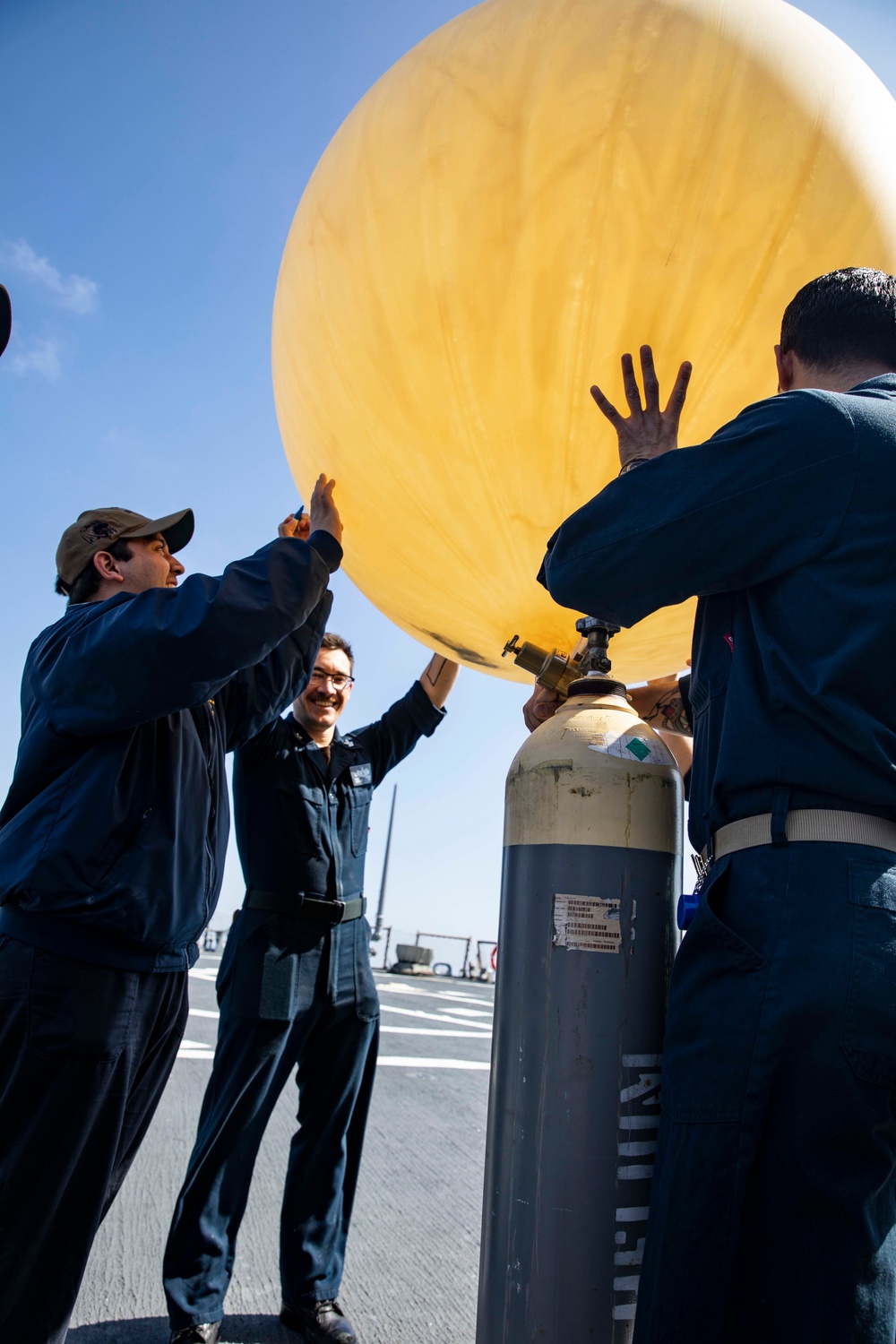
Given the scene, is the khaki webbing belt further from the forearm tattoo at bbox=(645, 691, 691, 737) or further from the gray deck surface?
the gray deck surface

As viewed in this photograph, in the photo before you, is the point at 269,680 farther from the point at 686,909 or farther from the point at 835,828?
the point at 835,828

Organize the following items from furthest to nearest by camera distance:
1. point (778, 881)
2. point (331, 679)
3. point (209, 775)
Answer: point (331, 679) → point (209, 775) → point (778, 881)

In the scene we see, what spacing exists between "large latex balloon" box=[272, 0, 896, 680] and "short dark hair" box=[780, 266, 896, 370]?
18 cm

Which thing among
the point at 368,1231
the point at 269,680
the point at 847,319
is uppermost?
the point at 847,319

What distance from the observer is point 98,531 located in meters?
1.92

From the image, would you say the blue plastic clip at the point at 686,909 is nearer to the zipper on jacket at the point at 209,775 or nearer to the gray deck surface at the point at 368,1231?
the zipper on jacket at the point at 209,775

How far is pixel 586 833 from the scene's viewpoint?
3.97 feet

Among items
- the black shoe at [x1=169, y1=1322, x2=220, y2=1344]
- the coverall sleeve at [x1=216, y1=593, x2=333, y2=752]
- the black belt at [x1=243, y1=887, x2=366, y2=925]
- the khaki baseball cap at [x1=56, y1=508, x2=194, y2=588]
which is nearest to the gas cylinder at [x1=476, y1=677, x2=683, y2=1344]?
the coverall sleeve at [x1=216, y1=593, x2=333, y2=752]

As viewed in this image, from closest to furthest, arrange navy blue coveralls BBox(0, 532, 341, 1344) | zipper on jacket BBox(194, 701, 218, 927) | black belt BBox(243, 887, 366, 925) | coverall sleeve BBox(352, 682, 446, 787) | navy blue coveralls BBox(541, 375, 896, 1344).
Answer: navy blue coveralls BBox(541, 375, 896, 1344)
navy blue coveralls BBox(0, 532, 341, 1344)
zipper on jacket BBox(194, 701, 218, 927)
black belt BBox(243, 887, 366, 925)
coverall sleeve BBox(352, 682, 446, 787)

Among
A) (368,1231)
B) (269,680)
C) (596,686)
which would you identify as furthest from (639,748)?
(368,1231)

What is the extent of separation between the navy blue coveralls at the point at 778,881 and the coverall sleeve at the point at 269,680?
3.00 ft

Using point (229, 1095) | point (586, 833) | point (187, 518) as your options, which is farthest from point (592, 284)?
point (229, 1095)

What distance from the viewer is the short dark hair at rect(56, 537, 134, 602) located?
1908 mm

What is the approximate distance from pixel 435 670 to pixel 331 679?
0.40m
